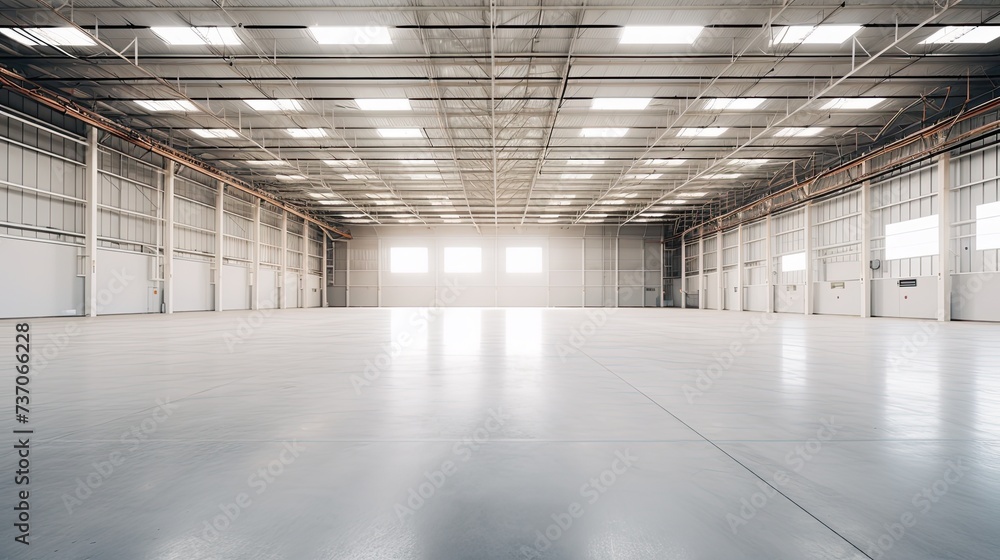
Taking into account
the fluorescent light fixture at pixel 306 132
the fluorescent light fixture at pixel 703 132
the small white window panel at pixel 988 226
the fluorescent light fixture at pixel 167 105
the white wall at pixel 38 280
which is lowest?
the white wall at pixel 38 280

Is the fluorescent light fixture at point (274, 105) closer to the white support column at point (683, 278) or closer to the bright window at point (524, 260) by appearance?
the bright window at point (524, 260)

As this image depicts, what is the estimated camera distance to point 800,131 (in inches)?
844

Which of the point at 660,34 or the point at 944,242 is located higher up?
the point at 660,34

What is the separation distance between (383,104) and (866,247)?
23.8 metres

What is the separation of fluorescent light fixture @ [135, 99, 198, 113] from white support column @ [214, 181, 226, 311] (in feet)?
28.2

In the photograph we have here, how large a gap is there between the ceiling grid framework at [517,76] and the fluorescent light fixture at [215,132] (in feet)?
0.55

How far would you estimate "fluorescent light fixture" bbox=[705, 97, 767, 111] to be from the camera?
1820cm

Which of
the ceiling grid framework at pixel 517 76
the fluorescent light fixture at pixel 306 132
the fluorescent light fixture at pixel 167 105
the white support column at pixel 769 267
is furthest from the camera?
the white support column at pixel 769 267

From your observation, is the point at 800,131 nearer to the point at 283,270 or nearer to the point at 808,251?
the point at 808,251

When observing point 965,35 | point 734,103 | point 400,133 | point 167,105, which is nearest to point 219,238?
point 167,105

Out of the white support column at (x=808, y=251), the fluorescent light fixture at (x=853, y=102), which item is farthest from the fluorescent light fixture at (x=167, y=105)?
the white support column at (x=808, y=251)

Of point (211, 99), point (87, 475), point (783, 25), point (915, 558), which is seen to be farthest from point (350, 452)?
point (211, 99)

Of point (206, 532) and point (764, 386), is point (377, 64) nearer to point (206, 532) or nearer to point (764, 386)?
point (764, 386)

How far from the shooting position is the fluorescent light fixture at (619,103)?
18.4m
